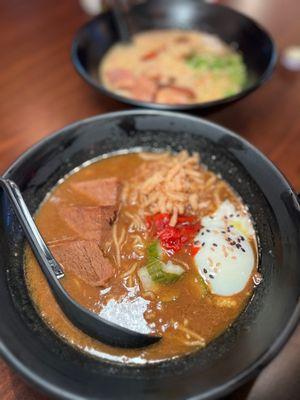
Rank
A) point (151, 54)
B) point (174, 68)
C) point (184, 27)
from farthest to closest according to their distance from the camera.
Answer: point (184, 27) < point (151, 54) < point (174, 68)

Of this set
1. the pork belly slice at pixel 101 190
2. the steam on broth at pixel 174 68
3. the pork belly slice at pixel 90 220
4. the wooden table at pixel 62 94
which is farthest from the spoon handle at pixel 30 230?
the steam on broth at pixel 174 68

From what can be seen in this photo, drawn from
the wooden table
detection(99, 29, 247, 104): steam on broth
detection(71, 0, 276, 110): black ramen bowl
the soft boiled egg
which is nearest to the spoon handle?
the soft boiled egg

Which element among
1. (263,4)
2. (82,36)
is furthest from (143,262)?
(263,4)

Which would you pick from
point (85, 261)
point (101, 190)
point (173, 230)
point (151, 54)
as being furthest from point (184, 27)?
point (85, 261)

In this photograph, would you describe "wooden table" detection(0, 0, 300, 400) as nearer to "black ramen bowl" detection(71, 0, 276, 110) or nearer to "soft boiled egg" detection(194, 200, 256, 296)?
"black ramen bowl" detection(71, 0, 276, 110)

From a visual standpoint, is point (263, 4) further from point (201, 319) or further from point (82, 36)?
point (201, 319)

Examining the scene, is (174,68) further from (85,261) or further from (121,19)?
(85,261)

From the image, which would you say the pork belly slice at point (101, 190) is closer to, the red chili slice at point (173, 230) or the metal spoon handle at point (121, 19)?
the red chili slice at point (173, 230)
